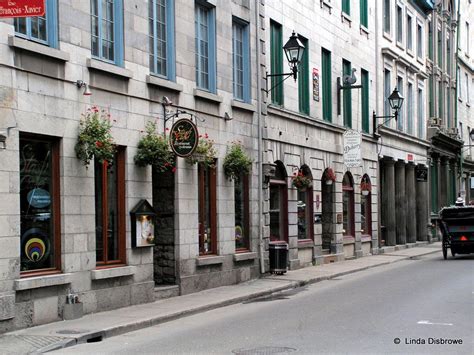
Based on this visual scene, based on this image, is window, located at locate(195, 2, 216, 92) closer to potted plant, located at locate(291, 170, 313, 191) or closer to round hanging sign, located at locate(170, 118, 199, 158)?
round hanging sign, located at locate(170, 118, 199, 158)

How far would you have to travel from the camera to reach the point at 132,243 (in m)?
14.4

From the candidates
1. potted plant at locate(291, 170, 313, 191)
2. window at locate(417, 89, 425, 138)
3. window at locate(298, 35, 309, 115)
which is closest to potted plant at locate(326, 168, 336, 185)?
window at locate(298, 35, 309, 115)

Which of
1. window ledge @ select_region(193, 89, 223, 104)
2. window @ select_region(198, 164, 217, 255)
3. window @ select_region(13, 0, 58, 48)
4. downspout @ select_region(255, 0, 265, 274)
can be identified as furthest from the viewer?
downspout @ select_region(255, 0, 265, 274)

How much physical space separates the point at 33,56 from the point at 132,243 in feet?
13.8

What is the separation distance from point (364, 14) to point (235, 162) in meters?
14.7

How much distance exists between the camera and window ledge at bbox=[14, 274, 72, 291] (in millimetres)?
11420

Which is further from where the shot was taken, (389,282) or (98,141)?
(389,282)

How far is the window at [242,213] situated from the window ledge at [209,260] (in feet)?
5.07

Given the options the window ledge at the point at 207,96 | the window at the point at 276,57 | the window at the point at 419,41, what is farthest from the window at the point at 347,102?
the window at the point at 419,41

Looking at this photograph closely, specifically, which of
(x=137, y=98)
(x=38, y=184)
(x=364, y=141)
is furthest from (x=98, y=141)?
(x=364, y=141)

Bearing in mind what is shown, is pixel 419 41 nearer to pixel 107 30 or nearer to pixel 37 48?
pixel 107 30

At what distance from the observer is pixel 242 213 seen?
19359 millimetres

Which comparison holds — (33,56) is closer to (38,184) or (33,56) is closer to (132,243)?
(38,184)

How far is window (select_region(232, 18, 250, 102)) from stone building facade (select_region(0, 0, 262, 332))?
4cm
